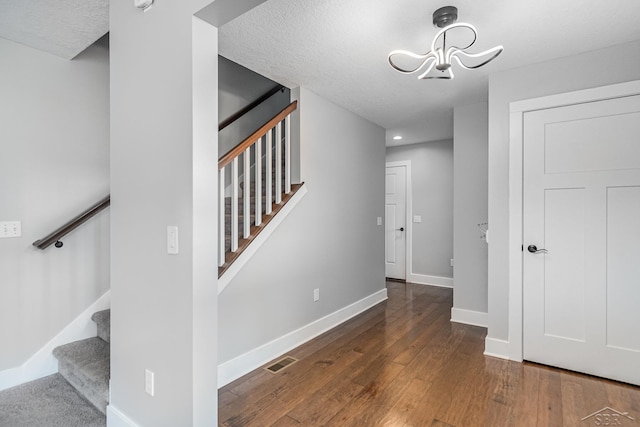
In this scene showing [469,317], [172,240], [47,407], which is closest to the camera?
[172,240]

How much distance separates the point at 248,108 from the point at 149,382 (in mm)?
2876

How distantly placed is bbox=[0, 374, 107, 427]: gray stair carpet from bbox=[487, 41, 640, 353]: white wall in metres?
2.98

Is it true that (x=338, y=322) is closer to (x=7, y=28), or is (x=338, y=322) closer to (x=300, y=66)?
(x=300, y=66)

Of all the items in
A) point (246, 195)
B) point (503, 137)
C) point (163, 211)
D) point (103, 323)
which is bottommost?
point (103, 323)

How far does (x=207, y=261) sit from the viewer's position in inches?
58.1

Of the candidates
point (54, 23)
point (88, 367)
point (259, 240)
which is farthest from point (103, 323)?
point (54, 23)

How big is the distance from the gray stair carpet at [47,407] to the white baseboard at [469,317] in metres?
3.28

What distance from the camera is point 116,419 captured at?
5.92 feet

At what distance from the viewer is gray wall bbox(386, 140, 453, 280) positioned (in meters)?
5.28

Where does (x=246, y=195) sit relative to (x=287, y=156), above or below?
below

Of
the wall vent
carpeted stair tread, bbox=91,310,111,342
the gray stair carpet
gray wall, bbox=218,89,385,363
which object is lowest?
the wall vent

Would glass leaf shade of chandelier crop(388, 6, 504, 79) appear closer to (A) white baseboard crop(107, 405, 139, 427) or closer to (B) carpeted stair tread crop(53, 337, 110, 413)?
(A) white baseboard crop(107, 405, 139, 427)

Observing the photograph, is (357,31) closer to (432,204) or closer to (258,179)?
(258,179)

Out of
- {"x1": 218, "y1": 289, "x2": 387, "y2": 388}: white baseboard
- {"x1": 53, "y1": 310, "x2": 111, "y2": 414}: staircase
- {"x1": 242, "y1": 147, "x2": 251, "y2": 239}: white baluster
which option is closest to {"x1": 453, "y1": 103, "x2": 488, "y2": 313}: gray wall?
{"x1": 218, "y1": 289, "x2": 387, "y2": 388}: white baseboard
